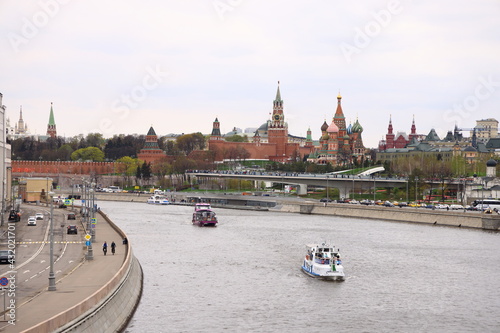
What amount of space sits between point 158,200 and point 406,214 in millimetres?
50836

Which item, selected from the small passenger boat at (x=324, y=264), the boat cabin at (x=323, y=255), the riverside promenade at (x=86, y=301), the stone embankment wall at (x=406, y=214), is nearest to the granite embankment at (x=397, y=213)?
the stone embankment wall at (x=406, y=214)

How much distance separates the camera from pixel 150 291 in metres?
41.3

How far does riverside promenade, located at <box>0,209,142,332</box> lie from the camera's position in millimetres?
24891

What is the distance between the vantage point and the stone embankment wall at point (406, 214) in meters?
77.0

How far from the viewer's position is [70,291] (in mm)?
31984

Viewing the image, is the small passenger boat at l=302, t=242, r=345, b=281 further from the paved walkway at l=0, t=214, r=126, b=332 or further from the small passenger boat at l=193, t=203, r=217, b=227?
the small passenger boat at l=193, t=203, r=217, b=227

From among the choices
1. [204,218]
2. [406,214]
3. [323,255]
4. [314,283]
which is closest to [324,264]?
[323,255]

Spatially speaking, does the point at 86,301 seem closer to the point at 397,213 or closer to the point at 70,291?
the point at 70,291

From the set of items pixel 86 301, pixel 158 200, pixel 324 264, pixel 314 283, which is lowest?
pixel 314 283

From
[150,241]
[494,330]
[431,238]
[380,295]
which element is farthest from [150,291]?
[431,238]

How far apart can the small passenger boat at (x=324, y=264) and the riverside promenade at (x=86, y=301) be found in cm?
1058

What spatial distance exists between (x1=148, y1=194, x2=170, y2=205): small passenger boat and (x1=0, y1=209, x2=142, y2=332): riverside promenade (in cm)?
8281

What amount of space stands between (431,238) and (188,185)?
324 feet

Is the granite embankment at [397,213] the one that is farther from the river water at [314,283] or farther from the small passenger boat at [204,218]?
the small passenger boat at [204,218]
